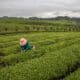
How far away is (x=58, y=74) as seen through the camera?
23.2m

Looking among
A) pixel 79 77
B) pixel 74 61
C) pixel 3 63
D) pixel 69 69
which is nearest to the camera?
pixel 79 77

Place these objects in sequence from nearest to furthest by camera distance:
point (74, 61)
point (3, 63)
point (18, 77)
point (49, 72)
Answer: point (18, 77), point (49, 72), point (74, 61), point (3, 63)

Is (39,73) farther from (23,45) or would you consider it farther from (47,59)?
(23,45)

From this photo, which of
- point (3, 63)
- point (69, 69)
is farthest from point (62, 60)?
point (3, 63)

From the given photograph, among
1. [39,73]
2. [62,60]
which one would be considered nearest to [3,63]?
[62,60]

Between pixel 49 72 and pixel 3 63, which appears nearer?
pixel 49 72

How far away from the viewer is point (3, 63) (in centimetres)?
3033

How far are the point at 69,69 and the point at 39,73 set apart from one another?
596cm

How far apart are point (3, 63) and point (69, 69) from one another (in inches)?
357

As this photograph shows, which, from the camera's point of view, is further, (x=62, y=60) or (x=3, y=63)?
(x=3, y=63)

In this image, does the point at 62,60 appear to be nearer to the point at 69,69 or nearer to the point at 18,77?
the point at 69,69

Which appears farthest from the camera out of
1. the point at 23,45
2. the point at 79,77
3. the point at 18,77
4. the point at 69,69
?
the point at 23,45

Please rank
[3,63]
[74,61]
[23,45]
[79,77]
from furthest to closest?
[23,45] → [3,63] → [74,61] → [79,77]

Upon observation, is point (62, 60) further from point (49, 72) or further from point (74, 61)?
point (49, 72)
